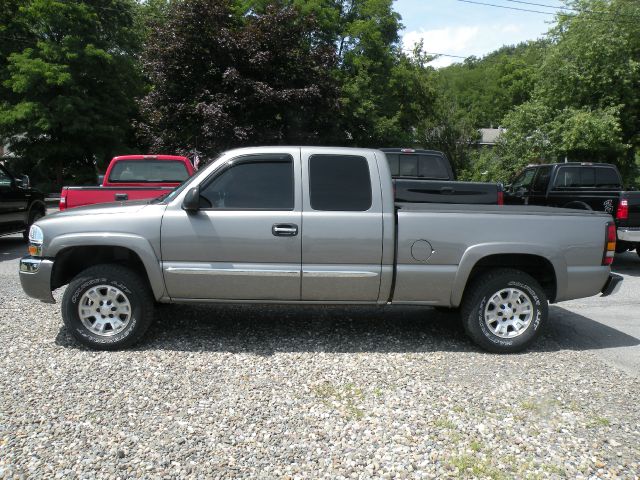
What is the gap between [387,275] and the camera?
5.14 m

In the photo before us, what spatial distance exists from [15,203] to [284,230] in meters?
8.65

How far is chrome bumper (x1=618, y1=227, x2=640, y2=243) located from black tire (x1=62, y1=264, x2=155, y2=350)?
8096 mm

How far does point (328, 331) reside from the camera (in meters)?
5.84

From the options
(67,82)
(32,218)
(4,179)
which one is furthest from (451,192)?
(67,82)

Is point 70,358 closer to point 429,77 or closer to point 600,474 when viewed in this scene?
point 600,474

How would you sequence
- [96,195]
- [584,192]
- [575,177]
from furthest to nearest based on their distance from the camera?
[575,177]
[584,192]
[96,195]

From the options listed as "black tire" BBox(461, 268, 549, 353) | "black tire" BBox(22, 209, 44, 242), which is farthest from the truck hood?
"black tire" BBox(22, 209, 44, 242)

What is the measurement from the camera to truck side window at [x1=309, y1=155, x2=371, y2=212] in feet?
16.9

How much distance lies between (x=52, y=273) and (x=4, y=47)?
26343mm

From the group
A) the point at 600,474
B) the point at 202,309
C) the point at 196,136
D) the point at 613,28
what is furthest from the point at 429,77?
the point at 600,474

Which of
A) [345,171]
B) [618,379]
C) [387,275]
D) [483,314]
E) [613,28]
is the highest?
[613,28]

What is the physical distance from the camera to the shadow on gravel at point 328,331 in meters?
5.39

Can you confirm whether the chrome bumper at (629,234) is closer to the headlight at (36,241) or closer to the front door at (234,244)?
the front door at (234,244)

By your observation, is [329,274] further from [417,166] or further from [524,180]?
[524,180]
